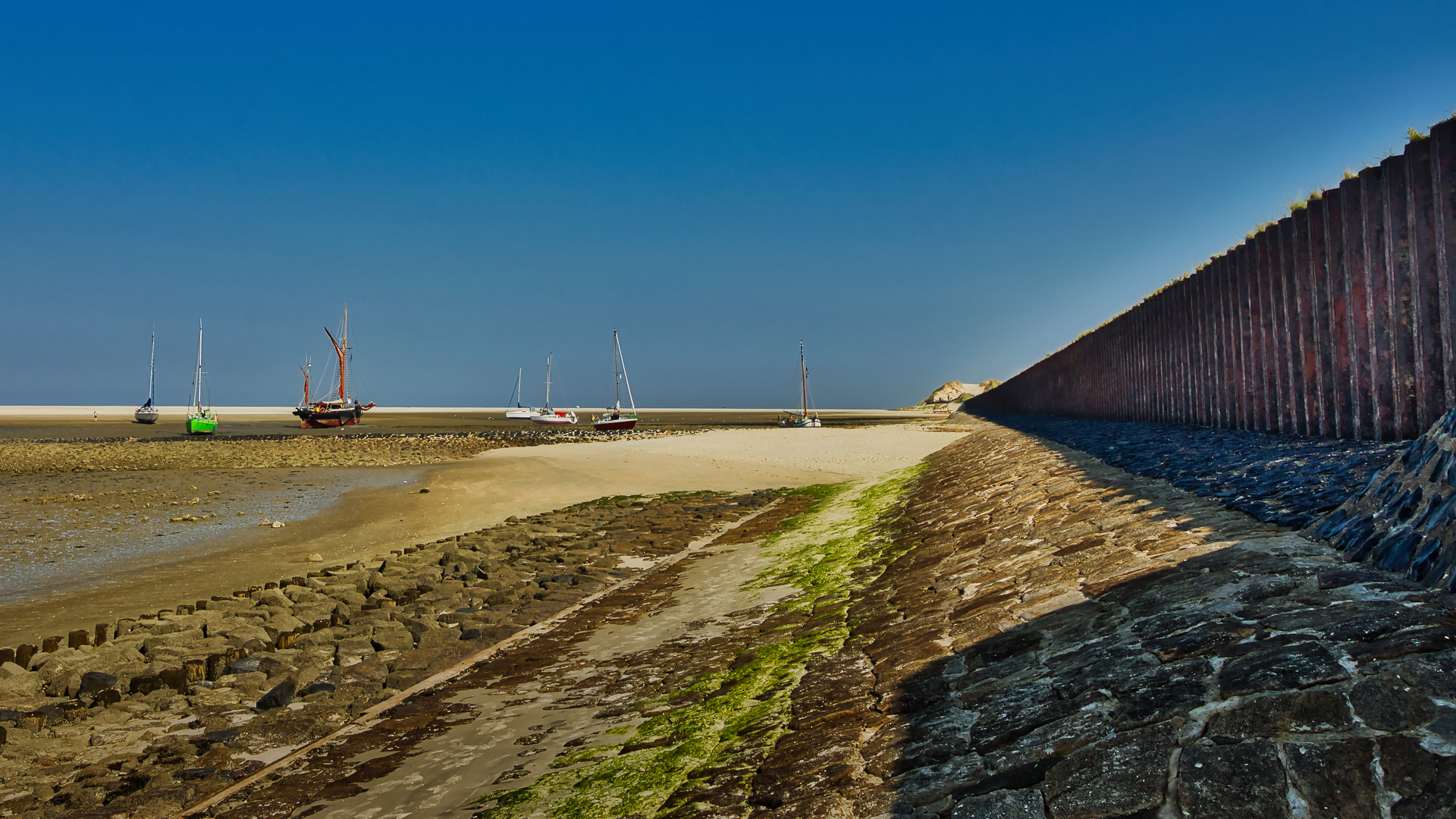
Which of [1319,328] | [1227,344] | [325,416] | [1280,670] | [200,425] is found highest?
[1227,344]

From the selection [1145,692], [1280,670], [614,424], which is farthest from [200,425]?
[1280,670]

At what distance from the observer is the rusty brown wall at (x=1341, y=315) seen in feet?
21.1

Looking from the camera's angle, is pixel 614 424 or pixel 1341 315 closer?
pixel 1341 315

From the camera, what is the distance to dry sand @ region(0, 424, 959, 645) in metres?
10.1

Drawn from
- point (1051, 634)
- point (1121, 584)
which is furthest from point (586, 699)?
point (1121, 584)

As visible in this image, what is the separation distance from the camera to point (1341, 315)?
7809 mm

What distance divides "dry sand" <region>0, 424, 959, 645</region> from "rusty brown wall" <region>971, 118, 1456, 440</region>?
→ 1085cm

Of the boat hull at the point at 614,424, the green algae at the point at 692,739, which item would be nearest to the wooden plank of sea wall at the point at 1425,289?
the green algae at the point at 692,739

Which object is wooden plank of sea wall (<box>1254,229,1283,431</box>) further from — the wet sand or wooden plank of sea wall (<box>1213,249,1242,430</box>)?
the wet sand

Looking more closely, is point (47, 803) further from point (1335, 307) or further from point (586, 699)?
point (1335, 307)

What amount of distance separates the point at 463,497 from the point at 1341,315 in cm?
1780

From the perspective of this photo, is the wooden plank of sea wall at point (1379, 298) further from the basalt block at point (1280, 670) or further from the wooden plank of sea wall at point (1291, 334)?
the basalt block at point (1280, 670)

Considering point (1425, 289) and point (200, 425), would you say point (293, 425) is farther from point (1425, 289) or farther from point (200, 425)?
point (1425, 289)

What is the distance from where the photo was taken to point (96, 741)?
546cm
